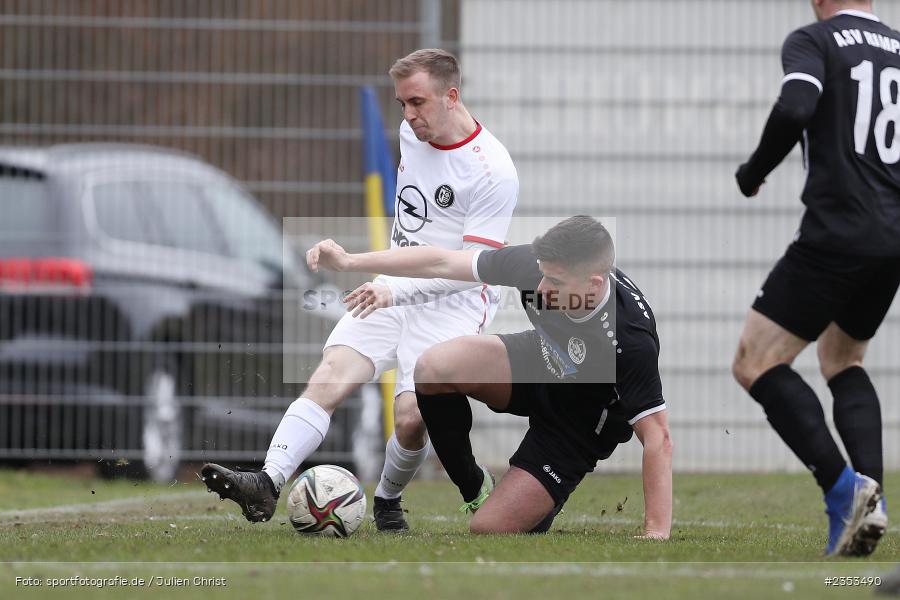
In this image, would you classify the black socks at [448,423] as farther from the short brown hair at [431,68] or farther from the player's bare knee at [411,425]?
the short brown hair at [431,68]

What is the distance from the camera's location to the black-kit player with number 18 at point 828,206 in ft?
17.1

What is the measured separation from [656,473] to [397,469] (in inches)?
44.6

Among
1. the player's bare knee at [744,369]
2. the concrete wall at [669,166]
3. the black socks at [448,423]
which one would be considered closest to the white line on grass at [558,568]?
the player's bare knee at [744,369]

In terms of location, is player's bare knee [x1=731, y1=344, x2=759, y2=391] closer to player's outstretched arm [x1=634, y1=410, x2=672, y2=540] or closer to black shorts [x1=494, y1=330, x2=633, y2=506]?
player's outstretched arm [x1=634, y1=410, x2=672, y2=540]

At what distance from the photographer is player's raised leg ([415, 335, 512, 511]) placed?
6.03 m

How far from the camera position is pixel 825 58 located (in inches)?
207

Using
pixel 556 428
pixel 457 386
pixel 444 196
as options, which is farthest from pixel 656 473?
pixel 444 196

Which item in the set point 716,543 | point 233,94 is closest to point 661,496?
point 716,543

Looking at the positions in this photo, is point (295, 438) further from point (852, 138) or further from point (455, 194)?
point (852, 138)

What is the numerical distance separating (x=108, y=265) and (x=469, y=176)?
396 centimetres

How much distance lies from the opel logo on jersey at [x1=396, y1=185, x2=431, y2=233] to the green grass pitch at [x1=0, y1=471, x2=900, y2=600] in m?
1.24

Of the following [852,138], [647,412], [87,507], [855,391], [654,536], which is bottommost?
[87,507]

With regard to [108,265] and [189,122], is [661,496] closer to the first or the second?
[108,265]

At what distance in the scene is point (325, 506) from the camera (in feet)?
19.0
